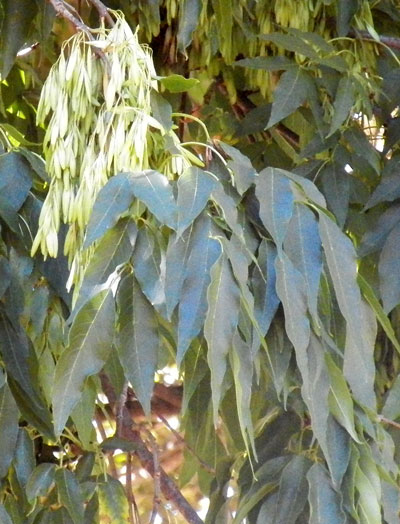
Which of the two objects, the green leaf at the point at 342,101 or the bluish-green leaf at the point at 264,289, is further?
the green leaf at the point at 342,101

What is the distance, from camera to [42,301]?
1.02 metres

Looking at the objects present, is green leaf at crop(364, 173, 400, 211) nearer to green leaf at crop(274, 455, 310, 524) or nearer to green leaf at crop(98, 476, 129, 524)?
green leaf at crop(274, 455, 310, 524)

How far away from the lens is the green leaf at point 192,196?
746 mm

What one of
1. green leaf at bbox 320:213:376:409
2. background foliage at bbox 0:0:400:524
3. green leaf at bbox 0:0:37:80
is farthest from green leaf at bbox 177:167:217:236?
green leaf at bbox 0:0:37:80

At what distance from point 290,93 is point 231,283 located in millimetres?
489

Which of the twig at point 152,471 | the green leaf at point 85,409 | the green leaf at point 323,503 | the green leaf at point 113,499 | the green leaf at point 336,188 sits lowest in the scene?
the twig at point 152,471

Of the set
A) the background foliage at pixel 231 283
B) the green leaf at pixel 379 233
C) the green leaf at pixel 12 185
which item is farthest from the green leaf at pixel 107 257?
the green leaf at pixel 379 233

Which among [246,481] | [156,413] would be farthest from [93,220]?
[156,413]

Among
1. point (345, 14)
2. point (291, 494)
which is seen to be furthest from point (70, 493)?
→ point (345, 14)

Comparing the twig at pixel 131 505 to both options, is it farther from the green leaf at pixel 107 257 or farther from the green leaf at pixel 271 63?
the green leaf at pixel 107 257

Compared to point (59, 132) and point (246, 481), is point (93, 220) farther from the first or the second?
point (246, 481)

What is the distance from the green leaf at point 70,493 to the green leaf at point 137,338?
334 mm

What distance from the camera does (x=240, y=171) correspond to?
854 millimetres

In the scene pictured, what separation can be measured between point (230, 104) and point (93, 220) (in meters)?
0.79
